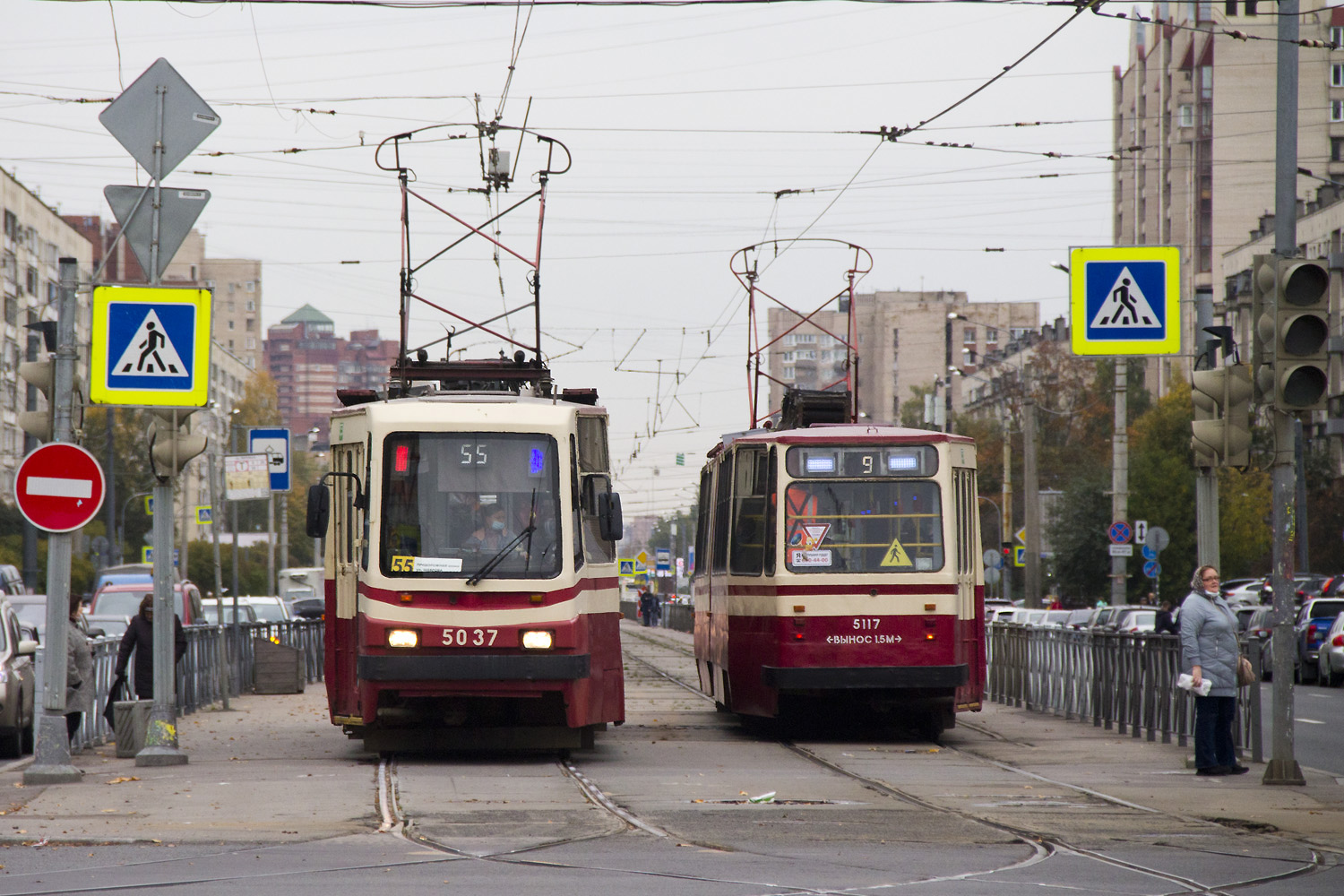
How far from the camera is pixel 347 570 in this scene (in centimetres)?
1484

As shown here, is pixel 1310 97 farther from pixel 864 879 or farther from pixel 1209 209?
pixel 864 879

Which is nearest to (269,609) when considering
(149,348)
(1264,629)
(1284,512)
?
(1264,629)

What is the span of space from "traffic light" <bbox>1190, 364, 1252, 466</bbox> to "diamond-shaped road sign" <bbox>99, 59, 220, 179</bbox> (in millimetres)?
8018

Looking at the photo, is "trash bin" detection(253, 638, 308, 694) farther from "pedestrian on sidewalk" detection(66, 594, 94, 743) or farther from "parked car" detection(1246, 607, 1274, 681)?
"parked car" detection(1246, 607, 1274, 681)

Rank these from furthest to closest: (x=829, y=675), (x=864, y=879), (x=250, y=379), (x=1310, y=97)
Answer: (x=250, y=379)
(x=1310, y=97)
(x=829, y=675)
(x=864, y=879)

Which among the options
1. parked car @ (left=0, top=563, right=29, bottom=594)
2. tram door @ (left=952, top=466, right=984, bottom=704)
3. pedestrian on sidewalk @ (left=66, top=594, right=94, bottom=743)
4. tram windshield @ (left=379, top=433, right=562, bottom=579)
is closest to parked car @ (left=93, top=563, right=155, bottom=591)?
parked car @ (left=0, top=563, right=29, bottom=594)

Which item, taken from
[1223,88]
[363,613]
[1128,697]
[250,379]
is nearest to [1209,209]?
[1223,88]

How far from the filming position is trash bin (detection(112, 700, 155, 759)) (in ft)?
53.5

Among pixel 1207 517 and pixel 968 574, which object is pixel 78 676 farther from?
pixel 1207 517

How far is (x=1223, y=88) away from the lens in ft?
306

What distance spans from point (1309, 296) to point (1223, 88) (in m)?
84.9

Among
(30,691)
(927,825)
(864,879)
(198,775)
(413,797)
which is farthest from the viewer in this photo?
(30,691)

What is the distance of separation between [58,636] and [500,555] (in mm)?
3267

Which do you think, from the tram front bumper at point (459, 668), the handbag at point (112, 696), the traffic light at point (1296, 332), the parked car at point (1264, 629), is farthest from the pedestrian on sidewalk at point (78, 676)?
the parked car at point (1264, 629)
